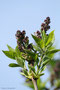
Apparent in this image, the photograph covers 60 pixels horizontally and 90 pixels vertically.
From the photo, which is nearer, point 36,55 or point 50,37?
point 36,55

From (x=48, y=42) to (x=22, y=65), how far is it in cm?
29

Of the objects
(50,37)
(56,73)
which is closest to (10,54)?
(50,37)

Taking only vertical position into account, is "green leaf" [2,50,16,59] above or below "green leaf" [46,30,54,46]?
below

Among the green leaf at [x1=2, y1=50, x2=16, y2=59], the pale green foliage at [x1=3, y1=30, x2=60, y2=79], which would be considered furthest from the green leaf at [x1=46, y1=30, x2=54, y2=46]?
the green leaf at [x1=2, y1=50, x2=16, y2=59]

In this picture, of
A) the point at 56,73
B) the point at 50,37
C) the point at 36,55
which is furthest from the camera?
the point at 56,73

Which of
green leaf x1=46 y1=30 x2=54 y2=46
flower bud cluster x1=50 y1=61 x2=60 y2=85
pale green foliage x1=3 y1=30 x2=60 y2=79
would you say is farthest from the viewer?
flower bud cluster x1=50 y1=61 x2=60 y2=85

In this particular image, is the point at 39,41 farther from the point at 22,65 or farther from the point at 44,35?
the point at 22,65

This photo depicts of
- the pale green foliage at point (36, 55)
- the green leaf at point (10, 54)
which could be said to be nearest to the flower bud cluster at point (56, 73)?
the pale green foliage at point (36, 55)

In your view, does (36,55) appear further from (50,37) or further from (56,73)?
(56,73)

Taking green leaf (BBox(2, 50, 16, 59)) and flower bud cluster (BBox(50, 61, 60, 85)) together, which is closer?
green leaf (BBox(2, 50, 16, 59))

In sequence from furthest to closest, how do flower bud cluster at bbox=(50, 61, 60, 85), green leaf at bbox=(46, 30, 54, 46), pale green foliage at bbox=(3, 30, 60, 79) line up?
flower bud cluster at bbox=(50, 61, 60, 85)
green leaf at bbox=(46, 30, 54, 46)
pale green foliage at bbox=(3, 30, 60, 79)

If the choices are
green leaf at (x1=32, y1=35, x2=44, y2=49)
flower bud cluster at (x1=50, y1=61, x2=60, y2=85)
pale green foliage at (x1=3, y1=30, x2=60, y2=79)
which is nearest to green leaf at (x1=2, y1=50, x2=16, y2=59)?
pale green foliage at (x1=3, y1=30, x2=60, y2=79)

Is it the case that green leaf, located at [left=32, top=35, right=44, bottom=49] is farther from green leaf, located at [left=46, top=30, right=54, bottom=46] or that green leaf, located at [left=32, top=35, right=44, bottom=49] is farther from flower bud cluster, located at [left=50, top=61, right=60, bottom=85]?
flower bud cluster, located at [left=50, top=61, right=60, bottom=85]

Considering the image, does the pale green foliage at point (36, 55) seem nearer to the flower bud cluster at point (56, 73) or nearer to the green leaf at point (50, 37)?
the green leaf at point (50, 37)
